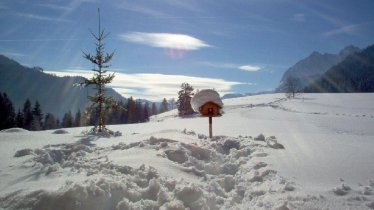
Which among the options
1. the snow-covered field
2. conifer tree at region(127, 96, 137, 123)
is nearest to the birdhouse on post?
the snow-covered field

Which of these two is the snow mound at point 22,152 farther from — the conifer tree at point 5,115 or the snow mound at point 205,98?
the conifer tree at point 5,115

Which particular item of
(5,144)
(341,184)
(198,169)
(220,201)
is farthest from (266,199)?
(5,144)

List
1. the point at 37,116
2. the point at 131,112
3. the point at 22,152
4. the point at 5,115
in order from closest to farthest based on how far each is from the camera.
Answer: the point at 22,152
the point at 5,115
the point at 37,116
the point at 131,112

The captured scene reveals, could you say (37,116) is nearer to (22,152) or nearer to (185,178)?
(22,152)

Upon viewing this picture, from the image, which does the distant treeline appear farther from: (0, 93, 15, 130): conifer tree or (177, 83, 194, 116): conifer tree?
(177, 83, 194, 116): conifer tree

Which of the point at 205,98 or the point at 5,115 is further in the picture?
the point at 5,115

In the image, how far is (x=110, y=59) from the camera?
2306 centimetres

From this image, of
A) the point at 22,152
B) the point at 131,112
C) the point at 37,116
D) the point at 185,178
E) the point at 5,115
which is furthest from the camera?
the point at 131,112

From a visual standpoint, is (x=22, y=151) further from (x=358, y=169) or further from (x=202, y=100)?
(x=358, y=169)

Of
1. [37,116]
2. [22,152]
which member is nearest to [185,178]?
[22,152]

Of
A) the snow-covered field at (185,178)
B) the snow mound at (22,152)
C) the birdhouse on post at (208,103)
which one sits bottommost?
the snow-covered field at (185,178)

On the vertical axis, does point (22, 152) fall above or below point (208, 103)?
below

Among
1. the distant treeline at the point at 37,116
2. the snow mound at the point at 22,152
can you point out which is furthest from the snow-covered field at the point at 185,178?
the distant treeline at the point at 37,116

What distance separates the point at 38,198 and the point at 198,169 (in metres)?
4.76
